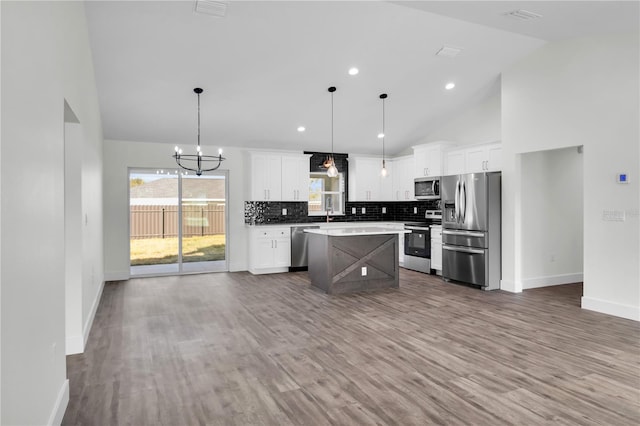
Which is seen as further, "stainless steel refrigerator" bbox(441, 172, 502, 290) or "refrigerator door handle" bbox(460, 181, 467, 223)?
"refrigerator door handle" bbox(460, 181, 467, 223)

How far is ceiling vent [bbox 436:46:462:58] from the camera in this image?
548cm

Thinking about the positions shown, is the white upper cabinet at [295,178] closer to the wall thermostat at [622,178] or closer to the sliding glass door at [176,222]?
the sliding glass door at [176,222]

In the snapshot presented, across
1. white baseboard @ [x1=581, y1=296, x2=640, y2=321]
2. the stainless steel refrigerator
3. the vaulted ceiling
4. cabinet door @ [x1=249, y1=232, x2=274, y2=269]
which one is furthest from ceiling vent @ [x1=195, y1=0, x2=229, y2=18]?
white baseboard @ [x1=581, y1=296, x2=640, y2=321]

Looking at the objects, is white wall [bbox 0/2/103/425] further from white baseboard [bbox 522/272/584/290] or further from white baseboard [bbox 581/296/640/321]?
white baseboard [bbox 522/272/584/290]

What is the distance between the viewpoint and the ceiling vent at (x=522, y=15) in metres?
4.56

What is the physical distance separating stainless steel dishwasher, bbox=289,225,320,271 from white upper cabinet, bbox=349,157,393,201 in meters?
1.45

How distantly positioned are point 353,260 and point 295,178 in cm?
288

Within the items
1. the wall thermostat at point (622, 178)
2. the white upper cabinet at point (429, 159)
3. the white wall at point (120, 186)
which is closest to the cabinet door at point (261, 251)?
the white wall at point (120, 186)

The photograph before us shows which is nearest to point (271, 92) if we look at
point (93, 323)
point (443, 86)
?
point (443, 86)

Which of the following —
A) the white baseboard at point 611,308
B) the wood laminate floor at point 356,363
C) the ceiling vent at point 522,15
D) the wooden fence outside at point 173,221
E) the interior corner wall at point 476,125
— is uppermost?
the ceiling vent at point 522,15

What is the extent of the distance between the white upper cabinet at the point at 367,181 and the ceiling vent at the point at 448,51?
3.55 meters

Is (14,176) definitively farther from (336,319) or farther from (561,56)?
(561,56)

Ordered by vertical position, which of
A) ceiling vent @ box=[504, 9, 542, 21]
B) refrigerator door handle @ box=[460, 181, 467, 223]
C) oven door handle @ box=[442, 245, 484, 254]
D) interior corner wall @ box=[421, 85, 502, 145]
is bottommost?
oven door handle @ box=[442, 245, 484, 254]

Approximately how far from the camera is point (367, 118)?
7508mm
